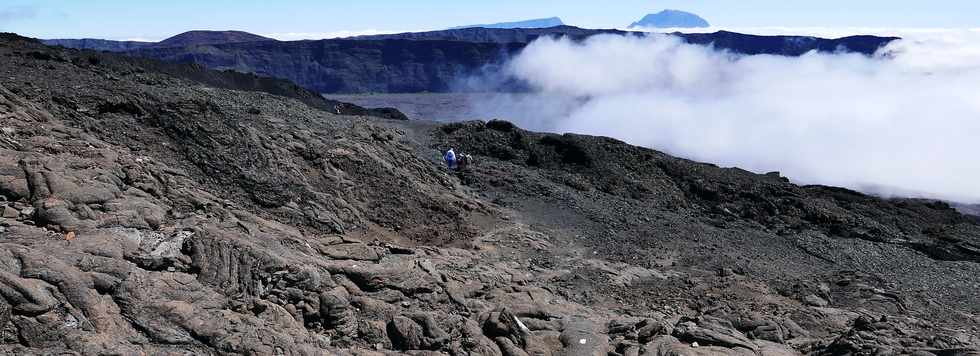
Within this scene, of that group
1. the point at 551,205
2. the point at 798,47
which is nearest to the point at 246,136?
the point at 551,205

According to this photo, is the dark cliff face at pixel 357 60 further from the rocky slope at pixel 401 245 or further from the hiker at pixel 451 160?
the hiker at pixel 451 160

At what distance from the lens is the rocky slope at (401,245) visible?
8703mm

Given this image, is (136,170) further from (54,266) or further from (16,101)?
(54,266)

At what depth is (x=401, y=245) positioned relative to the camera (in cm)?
1511

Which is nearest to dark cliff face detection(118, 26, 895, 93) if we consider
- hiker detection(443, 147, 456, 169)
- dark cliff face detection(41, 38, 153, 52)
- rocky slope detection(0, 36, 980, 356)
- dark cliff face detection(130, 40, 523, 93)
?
dark cliff face detection(130, 40, 523, 93)

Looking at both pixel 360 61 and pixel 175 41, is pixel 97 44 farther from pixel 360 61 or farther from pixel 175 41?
pixel 360 61

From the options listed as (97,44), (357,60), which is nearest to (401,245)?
(357,60)

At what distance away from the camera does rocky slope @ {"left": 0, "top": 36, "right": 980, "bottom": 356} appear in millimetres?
8703

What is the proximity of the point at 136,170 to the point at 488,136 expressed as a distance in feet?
55.7

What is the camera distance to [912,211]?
94.8 ft

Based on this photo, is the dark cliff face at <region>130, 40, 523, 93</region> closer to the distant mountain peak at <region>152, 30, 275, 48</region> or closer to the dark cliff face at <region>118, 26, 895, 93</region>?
the dark cliff face at <region>118, 26, 895, 93</region>

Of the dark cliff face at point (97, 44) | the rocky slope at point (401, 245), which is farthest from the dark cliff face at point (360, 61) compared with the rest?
the rocky slope at point (401, 245)

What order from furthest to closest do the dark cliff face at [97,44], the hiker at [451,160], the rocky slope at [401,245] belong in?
1. the dark cliff face at [97,44]
2. the hiker at [451,160]
3. the rocky slope at [401,245]

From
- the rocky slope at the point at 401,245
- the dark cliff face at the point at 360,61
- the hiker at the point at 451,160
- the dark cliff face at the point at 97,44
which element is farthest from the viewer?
the dark cliff face at the point at 97,44
